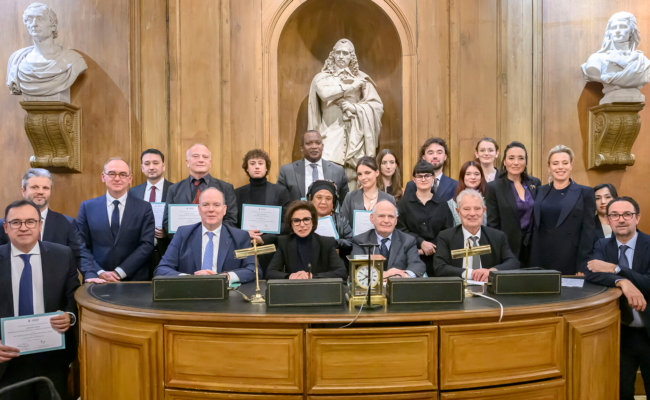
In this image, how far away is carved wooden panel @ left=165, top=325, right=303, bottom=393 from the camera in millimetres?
2695

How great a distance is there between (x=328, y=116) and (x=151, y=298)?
369 cm

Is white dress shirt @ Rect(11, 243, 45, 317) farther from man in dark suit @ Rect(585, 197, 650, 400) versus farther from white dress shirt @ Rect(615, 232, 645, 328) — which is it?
white dress shirt @ Rect(615, 232, 645, 328)

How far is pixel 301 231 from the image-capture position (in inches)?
147

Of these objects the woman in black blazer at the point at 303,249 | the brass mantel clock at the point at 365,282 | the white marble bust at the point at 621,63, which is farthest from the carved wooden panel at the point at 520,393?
the white marble bust at the point at 621,63

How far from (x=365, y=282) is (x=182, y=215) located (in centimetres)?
196

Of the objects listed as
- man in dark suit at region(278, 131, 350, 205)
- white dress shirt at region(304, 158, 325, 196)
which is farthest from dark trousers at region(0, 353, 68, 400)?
white dress shirt at region(304, 158, 325, 196)

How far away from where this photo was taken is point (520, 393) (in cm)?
281

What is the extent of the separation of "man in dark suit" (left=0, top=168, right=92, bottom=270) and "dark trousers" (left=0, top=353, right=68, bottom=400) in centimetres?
80

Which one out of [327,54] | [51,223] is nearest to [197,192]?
[51,223]

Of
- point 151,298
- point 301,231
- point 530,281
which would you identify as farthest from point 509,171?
point 151,298

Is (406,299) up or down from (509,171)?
down

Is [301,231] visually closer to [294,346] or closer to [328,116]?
[294,346]

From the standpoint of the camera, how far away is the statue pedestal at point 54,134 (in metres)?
5.37

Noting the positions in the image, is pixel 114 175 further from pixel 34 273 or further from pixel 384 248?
pixel 384 248
